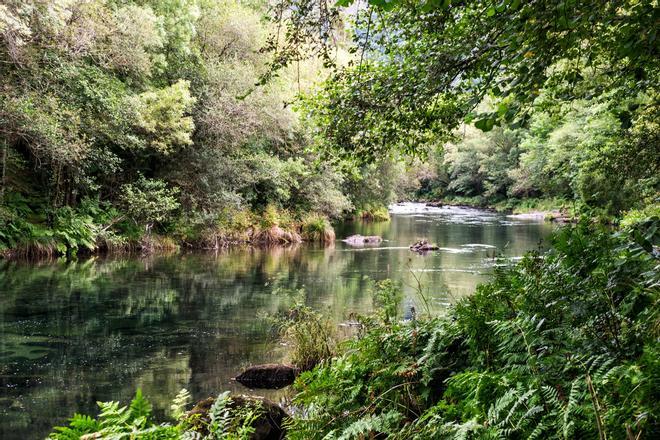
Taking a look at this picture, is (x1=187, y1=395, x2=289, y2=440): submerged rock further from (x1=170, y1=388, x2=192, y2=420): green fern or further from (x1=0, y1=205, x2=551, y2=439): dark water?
(x1=0, y1=205, x2=551, y2=439): dark water

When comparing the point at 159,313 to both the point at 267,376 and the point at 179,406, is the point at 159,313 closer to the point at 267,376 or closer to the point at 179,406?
the point at 267,376

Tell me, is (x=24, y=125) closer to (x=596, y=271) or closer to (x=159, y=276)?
(x=159, y=276)

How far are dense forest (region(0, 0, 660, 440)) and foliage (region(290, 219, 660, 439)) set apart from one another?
2 cm

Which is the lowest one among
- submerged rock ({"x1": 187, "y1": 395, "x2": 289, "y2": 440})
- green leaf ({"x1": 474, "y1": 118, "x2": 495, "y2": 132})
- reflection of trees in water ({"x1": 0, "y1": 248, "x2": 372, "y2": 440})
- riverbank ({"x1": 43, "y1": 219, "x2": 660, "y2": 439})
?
reflection of trees in water ({"x1": 0, "y1": 248, "x2": 372, "y2": 440})

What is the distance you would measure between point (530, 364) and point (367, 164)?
650 cm

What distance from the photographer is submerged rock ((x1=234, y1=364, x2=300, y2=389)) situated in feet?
25.3

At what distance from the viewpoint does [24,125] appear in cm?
1603

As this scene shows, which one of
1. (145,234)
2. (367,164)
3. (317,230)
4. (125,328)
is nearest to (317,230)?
(317,230)

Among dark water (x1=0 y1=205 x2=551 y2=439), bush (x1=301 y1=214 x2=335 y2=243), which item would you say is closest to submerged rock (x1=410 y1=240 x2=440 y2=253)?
dark water (x1=0 y1=205 x2=551 y2=439)

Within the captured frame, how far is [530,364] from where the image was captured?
275 centimetres

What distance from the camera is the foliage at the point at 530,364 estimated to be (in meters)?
2.33

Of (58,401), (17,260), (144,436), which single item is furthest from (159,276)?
(144,436)

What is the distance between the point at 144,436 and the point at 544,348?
215 cm

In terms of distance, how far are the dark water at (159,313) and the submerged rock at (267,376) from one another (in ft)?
0.92
